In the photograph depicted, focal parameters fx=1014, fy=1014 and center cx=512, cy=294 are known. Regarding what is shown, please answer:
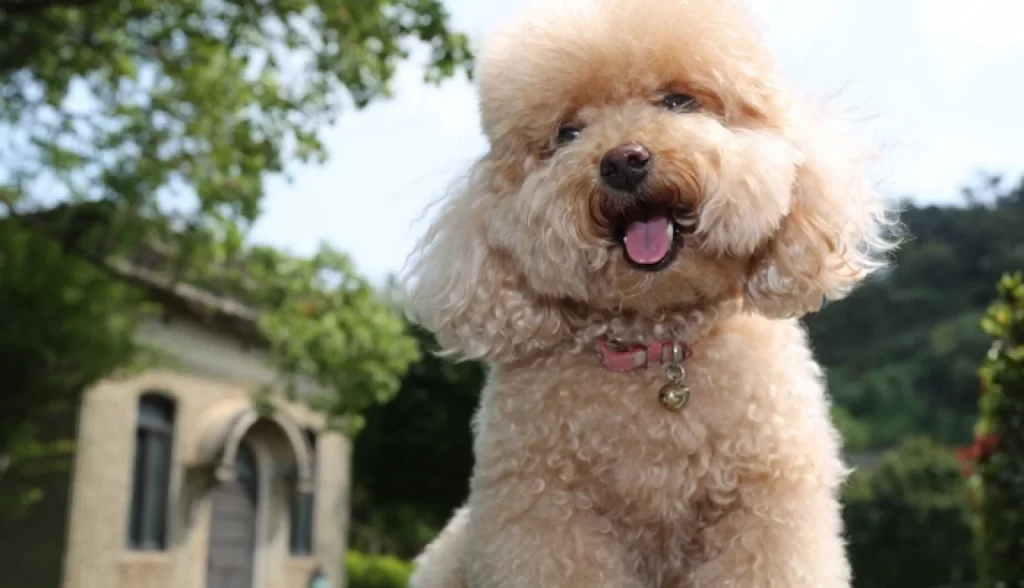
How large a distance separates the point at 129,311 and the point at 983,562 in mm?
9650

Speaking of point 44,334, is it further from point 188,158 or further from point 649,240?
point 649,240

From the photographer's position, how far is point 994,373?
5.10 meters

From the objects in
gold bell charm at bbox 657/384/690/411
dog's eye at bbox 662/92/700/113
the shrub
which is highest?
dog's eye at bbox 662/92/700/113

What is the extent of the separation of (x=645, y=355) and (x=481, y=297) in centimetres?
39

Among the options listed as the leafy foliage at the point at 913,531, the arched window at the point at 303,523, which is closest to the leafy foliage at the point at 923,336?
the leafy foliage at the point at 913,531

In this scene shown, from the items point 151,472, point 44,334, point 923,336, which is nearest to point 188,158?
point 44,334

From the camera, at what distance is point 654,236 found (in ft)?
6.67

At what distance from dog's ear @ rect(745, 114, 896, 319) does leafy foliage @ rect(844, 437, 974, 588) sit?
27674mm

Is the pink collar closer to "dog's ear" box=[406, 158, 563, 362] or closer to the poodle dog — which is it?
the poodle dog

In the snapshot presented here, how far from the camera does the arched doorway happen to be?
16.2 meters

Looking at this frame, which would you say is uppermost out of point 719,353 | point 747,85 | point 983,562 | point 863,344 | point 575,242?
point 863,344

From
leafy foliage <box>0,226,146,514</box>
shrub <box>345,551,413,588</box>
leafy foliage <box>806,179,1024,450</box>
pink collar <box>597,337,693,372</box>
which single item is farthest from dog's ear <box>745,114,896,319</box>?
leafy foliage <box>806,179,1024,450</box>

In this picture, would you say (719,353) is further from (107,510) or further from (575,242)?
(107,510)

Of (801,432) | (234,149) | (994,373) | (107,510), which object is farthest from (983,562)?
(107,510)
